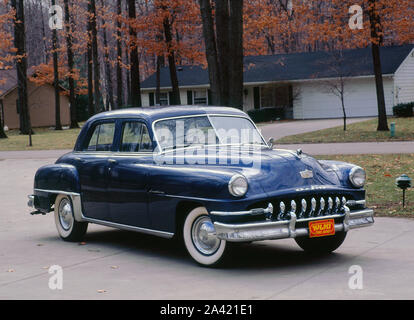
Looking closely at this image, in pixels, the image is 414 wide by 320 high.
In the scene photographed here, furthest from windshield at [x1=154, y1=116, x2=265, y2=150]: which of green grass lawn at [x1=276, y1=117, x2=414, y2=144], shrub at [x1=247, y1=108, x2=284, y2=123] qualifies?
shrub at [x1=247, y1=108, x2=284, y2=123]

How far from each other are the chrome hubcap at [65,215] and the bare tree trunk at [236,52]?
918 cm

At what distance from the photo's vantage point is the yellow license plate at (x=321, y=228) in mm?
7184

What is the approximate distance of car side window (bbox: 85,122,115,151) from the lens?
9148mm

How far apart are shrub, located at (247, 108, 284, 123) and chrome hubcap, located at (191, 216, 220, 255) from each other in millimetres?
39398

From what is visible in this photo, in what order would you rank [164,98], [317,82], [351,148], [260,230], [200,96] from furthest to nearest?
1. [164,98]
2. [200,96]
3. [317,82]
4. [351,148]
5. [260,230]

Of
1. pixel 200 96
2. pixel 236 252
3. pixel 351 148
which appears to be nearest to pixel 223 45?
pixel 351 148

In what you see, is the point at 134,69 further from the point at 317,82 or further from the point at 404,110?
the point at 404,110

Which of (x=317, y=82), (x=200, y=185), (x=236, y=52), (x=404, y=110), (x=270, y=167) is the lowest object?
(x=200, y=185)

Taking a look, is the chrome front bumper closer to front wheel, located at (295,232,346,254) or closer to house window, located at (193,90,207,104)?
front wheel, located at (295,232,346,254)

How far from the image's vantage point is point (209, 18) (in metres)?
18.8

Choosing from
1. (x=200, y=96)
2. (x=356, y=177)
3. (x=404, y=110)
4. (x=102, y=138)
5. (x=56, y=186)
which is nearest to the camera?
(x=356, y=177)

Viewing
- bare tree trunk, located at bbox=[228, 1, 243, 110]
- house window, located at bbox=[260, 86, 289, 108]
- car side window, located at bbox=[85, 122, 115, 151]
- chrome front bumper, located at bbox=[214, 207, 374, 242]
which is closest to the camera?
chrome front bumper, located at bbox=[214, 207, 374, 242]

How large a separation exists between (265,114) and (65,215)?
128 feet

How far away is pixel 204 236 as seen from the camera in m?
7.36
